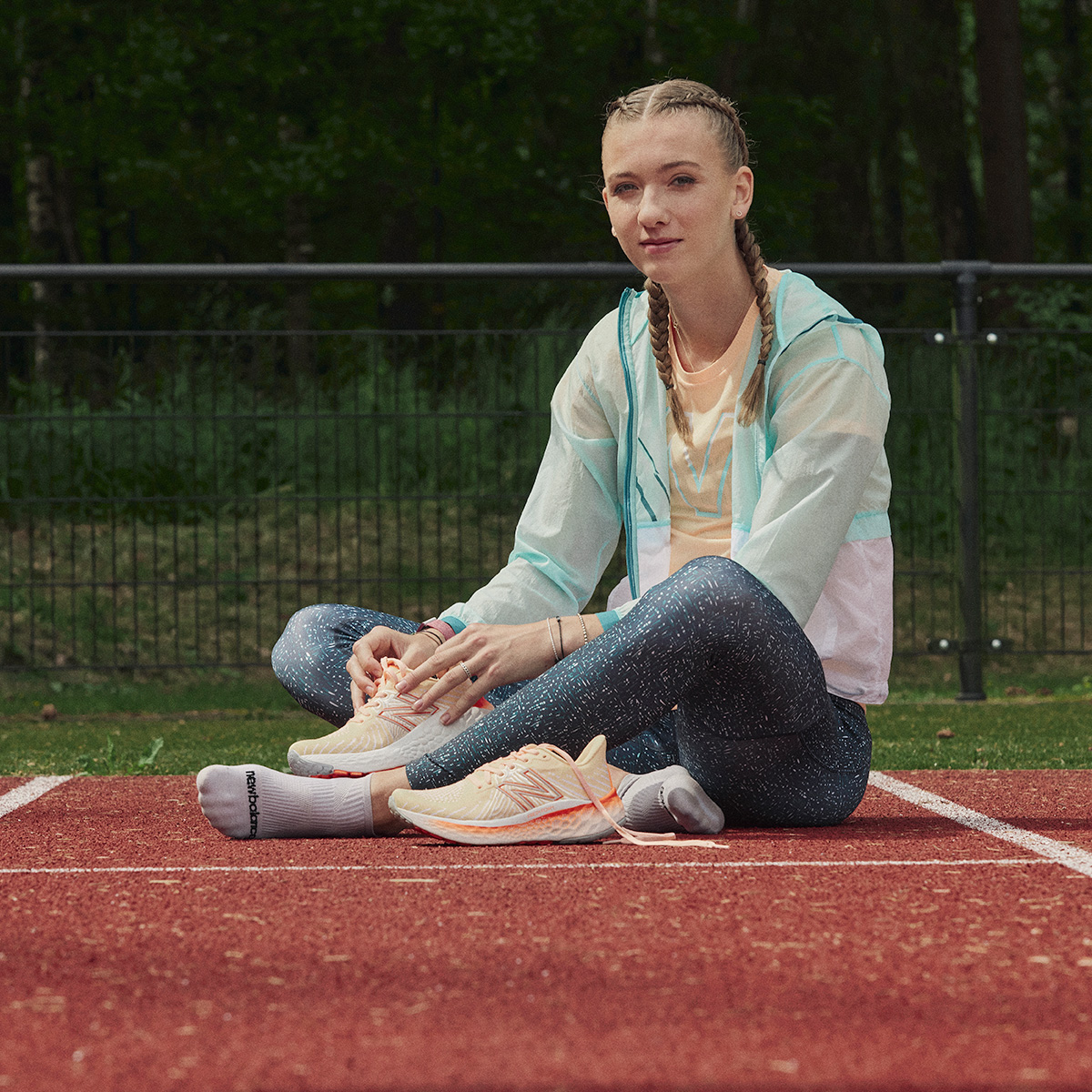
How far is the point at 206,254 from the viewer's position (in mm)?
18484

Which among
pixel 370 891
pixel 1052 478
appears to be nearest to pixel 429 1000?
pixel 370 891

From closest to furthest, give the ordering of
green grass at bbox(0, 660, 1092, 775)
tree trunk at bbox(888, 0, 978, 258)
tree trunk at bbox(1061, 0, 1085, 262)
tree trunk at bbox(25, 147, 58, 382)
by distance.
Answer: green grass at bbox(0, 660, 1092, 775) < tree trunk at bbox(25, 147, 58, 382) < tree trunk at bbox(888, 0, 978, 258) < tree trunk at bbox(1061, 0, 1085, 262)

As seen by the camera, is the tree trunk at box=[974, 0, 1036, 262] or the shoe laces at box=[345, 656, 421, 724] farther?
the tree trunk at box=[974, 0, 1036, 262]

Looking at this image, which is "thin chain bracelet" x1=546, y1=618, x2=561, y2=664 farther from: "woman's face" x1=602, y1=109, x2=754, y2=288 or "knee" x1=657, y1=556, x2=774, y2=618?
"woman's face" x1=602, y1=109, x2=754, y2=288

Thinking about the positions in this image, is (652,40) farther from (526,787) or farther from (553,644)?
(526,787)

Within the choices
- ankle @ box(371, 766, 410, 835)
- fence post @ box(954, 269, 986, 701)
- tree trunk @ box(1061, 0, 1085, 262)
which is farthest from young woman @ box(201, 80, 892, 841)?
tree trunk @ box(1061, 0, 1085, 262)

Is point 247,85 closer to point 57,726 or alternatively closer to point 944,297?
point 944,297

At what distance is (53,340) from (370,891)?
200 inches

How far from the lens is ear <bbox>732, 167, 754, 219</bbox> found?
318 centimetres

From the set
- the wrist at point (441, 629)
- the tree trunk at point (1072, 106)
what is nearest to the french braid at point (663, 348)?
the wrist at point (441, 629)

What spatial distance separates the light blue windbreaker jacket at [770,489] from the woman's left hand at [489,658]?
0.15m

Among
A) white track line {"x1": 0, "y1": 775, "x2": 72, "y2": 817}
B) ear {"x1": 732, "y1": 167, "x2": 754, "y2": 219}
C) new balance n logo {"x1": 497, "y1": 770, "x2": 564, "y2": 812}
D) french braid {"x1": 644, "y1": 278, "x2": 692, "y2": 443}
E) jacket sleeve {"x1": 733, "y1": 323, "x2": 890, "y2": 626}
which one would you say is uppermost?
ear {"x1": 732, "y1": 167, "x2": 754, "y2": 219}

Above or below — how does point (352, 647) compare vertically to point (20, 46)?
below

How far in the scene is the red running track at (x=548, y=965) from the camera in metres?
1.62
